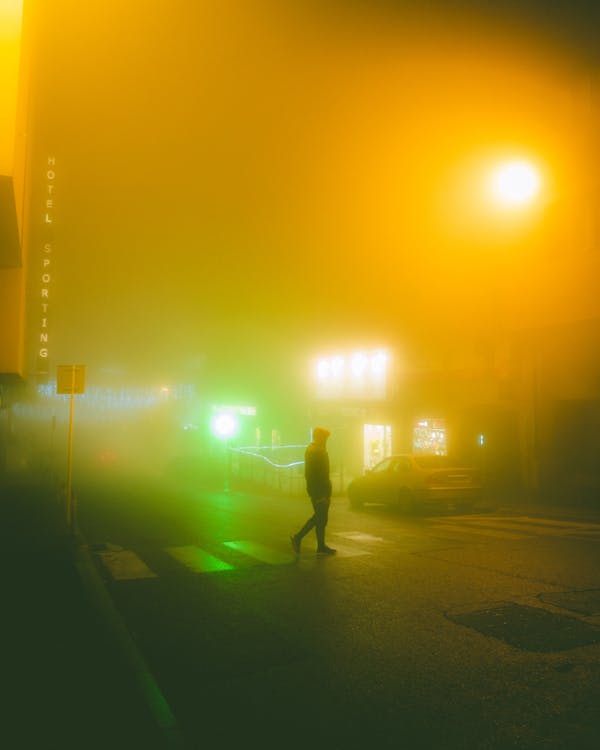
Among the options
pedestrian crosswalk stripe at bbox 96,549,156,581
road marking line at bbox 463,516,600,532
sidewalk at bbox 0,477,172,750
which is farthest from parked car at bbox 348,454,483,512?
sidewalk at bbox 0,477,172,750

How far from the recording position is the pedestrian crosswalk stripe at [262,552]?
970 centimetres

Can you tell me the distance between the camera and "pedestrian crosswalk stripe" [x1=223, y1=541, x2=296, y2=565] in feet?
31.8

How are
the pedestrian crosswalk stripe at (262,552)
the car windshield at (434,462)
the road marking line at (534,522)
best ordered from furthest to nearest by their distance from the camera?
the car windshield at (434,462), the road marking line at (534,522), the pedestrian crosswalk stripe at (262,552)

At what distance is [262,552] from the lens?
10.4 meters

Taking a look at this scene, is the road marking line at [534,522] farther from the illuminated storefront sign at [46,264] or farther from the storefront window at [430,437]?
the illuminated storefront sign at [46,264]

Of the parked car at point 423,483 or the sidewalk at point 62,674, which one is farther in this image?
the parked car at point 423,483

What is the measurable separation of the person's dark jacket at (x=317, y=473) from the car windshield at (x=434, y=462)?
716 cm

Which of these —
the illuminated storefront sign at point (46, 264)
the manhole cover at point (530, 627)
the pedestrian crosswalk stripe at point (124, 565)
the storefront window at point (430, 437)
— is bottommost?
the pedestrian crosswalk stripe at point (124, 565)

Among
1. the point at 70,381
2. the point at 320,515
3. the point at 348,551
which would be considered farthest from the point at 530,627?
the point at 70,381

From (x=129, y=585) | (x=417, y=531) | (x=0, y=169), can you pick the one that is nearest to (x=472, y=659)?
(x=129, y=585)

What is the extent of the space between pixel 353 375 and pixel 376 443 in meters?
3.90

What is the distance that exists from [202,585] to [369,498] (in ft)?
33.1

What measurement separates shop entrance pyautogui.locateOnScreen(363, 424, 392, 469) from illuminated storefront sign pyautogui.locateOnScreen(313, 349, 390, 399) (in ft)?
5.08

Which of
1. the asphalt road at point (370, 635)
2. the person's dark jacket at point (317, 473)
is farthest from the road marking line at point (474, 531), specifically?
the person's dark jacket at point (317, 473)
